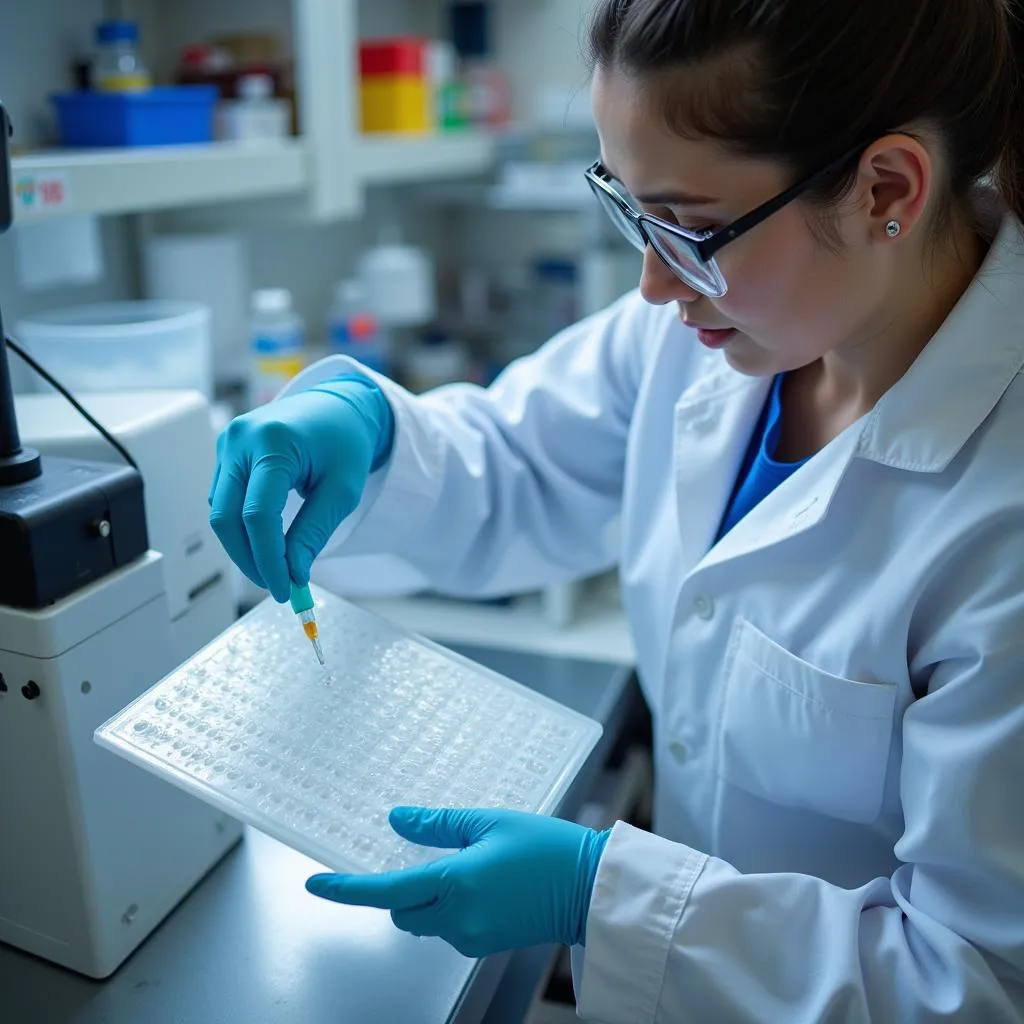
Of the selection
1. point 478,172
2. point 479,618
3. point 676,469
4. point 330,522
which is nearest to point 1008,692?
point 676,469

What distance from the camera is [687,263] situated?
0.86m

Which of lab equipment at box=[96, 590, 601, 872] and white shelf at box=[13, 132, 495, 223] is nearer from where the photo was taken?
lab equipment at box=[96, 590, 601, 872]

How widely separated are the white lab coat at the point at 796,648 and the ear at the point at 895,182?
0.39 ft

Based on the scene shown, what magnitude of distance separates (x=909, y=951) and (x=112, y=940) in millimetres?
629

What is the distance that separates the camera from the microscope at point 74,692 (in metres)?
0.79

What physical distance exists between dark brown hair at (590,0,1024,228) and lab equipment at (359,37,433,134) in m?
1.15

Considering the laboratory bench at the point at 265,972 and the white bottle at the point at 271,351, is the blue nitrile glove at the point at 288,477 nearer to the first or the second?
the laboratory bench at the point at 265,972

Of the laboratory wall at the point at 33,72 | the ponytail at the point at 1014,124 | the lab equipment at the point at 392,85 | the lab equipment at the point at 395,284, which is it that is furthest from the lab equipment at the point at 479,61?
the ponytail at the point at 1014,124

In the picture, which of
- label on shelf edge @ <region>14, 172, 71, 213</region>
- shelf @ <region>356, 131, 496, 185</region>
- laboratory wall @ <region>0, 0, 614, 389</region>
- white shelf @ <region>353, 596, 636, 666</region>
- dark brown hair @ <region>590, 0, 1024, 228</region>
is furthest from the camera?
white shelf @ <region>353, 596, 636, 666</region>

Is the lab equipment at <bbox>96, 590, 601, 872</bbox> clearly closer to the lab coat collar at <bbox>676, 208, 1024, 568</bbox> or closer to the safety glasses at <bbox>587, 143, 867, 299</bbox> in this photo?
the lab coat collar at <bbox>676, 208, 1024, 568</bbox>

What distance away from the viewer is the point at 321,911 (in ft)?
3.15

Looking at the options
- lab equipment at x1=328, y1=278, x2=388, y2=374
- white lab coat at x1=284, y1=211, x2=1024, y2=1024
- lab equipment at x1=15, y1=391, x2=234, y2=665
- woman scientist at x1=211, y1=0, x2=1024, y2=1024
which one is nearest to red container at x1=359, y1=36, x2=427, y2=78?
lab equipment at x1=328, y1=278, x2=388, y2=374

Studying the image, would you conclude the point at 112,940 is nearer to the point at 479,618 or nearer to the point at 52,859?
the point at 52,859

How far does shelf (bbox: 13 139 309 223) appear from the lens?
1064 millimetres
